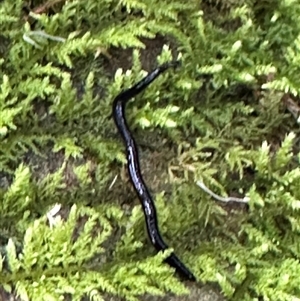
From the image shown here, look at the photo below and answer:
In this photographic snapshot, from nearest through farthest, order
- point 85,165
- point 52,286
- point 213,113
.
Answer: point 52,286, point 85,165, point 213,113

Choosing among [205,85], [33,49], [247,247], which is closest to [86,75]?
[33,49]

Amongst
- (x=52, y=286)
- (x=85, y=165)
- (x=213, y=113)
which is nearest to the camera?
(x=52, y=286)

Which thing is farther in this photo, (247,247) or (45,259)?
(247,247)

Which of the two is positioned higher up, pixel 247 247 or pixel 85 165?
pixel 85 165

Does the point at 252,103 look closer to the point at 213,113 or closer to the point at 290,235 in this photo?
the point at 213,113

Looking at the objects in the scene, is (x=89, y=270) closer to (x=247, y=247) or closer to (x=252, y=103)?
(x=247, y=247)

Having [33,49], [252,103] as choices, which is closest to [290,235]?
[252,103]

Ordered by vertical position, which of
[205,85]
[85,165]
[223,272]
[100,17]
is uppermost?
[100,17]
